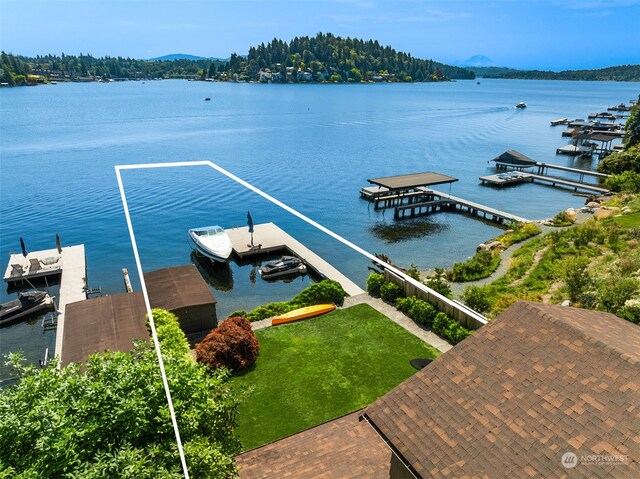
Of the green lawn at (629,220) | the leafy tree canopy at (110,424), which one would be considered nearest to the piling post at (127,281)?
the leafy tree canopy at (110,424)

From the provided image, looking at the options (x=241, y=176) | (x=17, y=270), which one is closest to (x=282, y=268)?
(x=17, y=270)

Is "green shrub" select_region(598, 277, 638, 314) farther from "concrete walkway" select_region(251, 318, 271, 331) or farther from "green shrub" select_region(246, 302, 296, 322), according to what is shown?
"concrete walkway" select_region(251, 318, 271, 331)

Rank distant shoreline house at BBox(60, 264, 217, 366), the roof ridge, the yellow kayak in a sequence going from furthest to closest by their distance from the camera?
1. the yellow kayak
2. distant shoreline house at BBox(60, 264, 217, 366)
3. the roof ridge

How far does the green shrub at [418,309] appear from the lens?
82.2 feet

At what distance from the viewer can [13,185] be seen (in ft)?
217

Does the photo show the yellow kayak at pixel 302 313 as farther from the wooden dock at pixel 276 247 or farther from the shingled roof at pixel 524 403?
the shingled roof at pixel 524 403

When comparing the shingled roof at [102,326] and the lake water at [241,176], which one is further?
the lake water at [241,176]

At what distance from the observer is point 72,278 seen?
37.1 m

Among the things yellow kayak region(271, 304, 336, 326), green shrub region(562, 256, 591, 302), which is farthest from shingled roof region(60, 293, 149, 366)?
green shrub region(562, 256, 591, 302)

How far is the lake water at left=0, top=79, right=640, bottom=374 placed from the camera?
44719 mm

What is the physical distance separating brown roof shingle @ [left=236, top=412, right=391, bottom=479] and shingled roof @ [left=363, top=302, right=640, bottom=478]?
3.96m

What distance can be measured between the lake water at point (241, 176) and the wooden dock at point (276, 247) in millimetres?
2148

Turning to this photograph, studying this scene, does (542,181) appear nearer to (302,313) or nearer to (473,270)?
(473,270)

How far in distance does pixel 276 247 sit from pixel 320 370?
76.4ft
